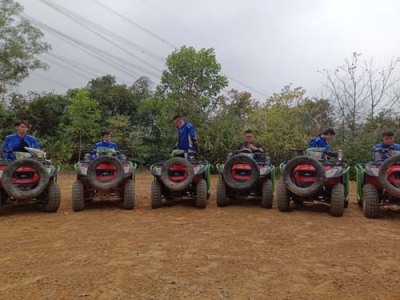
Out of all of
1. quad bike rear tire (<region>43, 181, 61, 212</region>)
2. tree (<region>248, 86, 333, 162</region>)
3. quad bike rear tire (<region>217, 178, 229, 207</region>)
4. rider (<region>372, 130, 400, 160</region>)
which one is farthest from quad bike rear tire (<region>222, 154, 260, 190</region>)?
tree (<region>248, 86, 333, 162</region>)

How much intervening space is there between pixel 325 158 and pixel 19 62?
710 inches

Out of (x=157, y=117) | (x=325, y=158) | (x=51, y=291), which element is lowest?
(x=51, y=291)

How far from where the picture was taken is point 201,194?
22.9ft

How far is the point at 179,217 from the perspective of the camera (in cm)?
636

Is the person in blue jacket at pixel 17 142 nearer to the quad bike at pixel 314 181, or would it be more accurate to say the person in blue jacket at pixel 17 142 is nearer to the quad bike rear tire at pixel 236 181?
the quad bike rear tire at pixel 236 181

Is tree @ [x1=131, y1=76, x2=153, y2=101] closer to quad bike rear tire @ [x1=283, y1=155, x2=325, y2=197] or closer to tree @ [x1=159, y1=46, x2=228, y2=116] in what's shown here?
tree @ [x1=159, y1=46, x2=228, y2=116]

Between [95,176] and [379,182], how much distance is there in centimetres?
464

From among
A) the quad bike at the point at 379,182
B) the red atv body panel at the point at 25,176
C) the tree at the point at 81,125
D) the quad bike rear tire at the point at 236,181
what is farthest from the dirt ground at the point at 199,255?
the tree at the point at 81,125

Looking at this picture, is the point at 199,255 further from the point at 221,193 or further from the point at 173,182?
the point at 221,193

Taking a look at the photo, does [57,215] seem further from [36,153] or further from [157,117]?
[157,117]

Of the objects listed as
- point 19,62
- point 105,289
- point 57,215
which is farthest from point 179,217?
point 19,62

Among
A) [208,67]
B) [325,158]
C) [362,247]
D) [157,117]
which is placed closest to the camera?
[362,247]

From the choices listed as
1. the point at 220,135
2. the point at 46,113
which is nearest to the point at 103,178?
the point at 220,135

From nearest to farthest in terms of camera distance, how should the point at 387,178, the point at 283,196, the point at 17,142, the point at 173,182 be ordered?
the point at 387,178 < the point at 283,196 < the point at 173,182 < the point at 17,142
